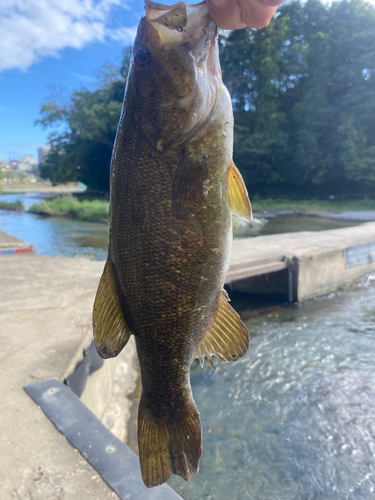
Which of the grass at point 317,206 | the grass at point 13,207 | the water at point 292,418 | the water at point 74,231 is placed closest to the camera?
the water at point 292,418

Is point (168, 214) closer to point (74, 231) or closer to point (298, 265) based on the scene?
point (298, 265)

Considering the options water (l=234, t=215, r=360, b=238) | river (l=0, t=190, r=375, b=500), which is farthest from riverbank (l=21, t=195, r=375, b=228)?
river (l=0, t=190, r=375, b=500)

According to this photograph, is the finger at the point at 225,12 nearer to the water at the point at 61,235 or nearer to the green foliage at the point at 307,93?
the water at the point at 61,235

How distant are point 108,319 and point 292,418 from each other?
139 inches

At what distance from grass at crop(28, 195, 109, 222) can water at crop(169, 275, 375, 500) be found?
19.2m

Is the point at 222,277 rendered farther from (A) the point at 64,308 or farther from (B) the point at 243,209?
(A) the point at 64,308

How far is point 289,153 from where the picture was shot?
115 ft

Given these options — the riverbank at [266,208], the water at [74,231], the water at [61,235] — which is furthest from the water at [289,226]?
the water at [61,235]

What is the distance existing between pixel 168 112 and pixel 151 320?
82 centimetres

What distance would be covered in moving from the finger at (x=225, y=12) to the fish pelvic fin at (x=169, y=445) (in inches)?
61.6

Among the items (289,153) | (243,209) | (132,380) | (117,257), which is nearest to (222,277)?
(243,209)

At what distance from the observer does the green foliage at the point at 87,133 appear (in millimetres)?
33859

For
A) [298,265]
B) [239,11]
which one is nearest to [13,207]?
[298,265]

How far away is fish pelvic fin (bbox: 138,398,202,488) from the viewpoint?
151 centimetres
